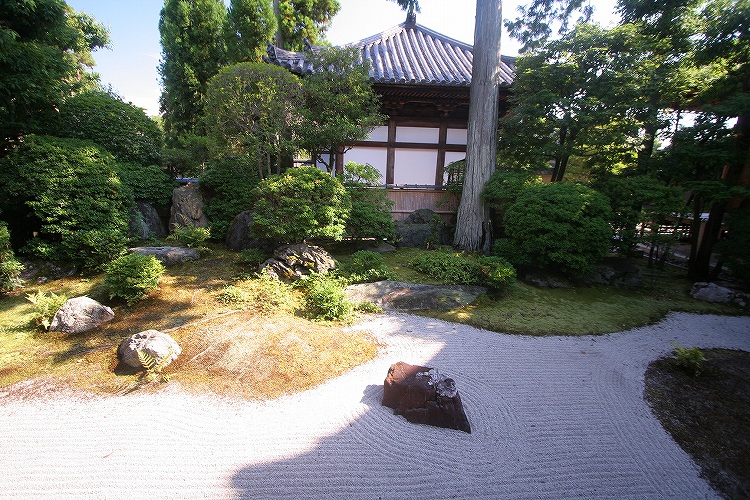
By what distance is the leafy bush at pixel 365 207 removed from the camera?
26.2ft

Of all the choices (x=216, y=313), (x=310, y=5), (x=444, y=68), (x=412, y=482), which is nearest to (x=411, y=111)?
(x=444, y=68)

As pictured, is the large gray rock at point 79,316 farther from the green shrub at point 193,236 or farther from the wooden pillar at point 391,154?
the wooden pillar at point 391,154

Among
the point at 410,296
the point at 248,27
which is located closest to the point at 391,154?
the point at 410,296

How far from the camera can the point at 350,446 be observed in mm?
3047

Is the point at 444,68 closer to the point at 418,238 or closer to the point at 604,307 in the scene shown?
the point at 418,238

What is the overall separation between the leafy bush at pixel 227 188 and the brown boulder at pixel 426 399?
7.00 metres

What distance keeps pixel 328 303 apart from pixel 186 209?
18.9 feet

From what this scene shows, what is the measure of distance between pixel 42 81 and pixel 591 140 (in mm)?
12209

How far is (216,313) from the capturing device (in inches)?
210

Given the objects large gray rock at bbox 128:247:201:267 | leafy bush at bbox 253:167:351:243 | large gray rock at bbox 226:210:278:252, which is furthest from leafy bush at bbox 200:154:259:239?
A: leafy bush at bbox 253:167:351:243

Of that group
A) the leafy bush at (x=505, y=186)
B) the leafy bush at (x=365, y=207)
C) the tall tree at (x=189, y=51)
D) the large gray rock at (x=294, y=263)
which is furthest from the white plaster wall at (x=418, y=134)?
the tall tree at (x=189, y=51)

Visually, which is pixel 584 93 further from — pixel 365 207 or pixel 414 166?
pixel 365 207

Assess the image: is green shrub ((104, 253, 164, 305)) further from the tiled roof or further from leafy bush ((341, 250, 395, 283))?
the tiled roof

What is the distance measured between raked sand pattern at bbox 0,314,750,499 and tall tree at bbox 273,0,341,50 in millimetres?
17808
